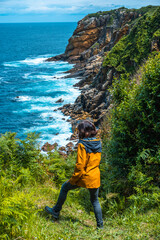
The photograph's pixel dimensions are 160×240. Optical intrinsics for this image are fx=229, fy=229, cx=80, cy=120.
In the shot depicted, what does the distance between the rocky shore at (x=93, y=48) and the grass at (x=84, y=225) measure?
24.8 metres

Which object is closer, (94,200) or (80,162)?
(80,162)

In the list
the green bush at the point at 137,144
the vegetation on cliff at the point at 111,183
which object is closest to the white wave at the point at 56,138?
the vegetation on cliff at the point at 111,183

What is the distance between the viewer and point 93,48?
6031cm

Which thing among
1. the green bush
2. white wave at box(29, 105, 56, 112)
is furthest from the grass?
white wave at box(29, 105, 56, 112)

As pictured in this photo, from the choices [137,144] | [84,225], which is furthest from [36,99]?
[84,225]

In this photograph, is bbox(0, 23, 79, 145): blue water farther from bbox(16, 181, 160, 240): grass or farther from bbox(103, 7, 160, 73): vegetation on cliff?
bbox(16, 181, 160, 240): grass

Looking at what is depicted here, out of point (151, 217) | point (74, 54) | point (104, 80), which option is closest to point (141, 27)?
point (104, 80)

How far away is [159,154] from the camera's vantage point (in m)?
5.29

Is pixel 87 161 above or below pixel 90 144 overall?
below

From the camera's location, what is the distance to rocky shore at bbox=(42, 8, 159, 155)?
103ft

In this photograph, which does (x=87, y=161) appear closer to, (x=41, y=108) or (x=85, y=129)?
(x=85, y=129)

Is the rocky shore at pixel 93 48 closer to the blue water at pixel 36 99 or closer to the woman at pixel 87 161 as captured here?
the blue water at pixel 36 99

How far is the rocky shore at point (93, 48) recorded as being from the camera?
103 ft

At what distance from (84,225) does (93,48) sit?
5958 cm
